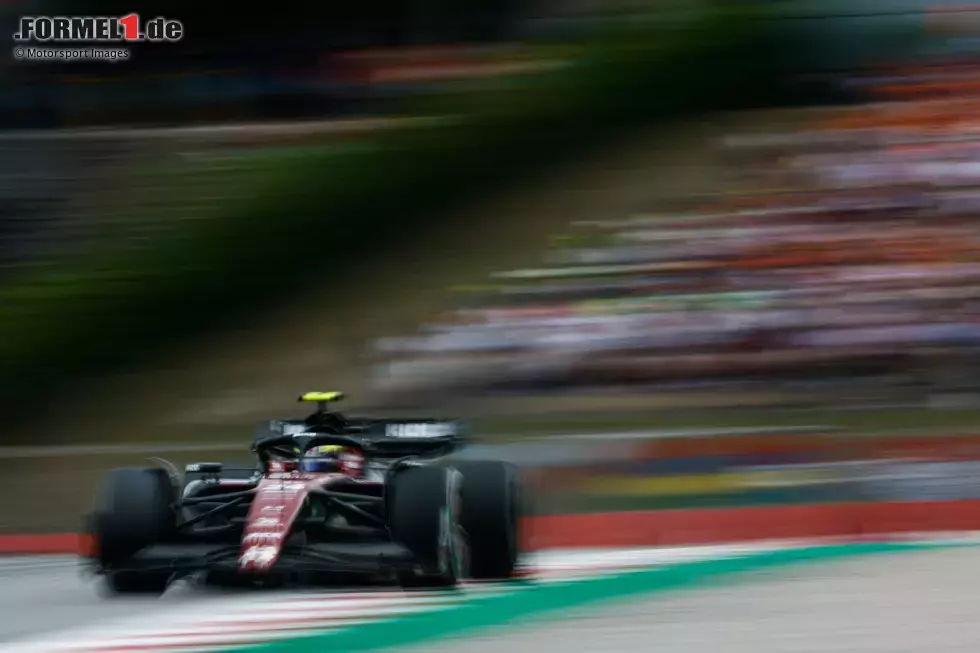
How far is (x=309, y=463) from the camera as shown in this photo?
6.41m

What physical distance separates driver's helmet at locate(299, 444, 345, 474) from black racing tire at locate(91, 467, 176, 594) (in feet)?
1.80

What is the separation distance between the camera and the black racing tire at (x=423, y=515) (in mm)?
6020

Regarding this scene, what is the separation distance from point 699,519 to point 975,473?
1.56 m

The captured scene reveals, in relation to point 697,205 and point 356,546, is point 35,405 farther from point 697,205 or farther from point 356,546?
point 356,546

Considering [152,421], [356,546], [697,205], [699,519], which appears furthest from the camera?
[697,205]

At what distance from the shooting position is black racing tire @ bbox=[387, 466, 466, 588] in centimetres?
602

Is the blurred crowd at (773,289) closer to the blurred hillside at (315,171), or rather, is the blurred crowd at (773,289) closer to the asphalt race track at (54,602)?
the blurred hillside at (315,171)

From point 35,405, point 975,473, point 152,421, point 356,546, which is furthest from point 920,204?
point 356,546

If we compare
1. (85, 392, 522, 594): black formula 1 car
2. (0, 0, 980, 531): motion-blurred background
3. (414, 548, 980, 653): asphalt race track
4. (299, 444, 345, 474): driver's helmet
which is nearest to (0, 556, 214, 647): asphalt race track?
(85, 392, 522, 594): black formula 1 car

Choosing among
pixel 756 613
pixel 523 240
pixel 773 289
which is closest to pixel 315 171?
pixel 523 240

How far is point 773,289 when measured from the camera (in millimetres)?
11961

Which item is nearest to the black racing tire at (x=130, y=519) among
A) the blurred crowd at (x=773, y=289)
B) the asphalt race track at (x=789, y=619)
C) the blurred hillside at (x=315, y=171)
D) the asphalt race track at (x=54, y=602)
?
the asphalt race track at (x=54, y=602)

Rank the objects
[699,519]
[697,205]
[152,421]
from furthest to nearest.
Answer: [697,205] → [152,421] → [699,519]

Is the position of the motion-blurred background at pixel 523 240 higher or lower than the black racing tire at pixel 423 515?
higher
